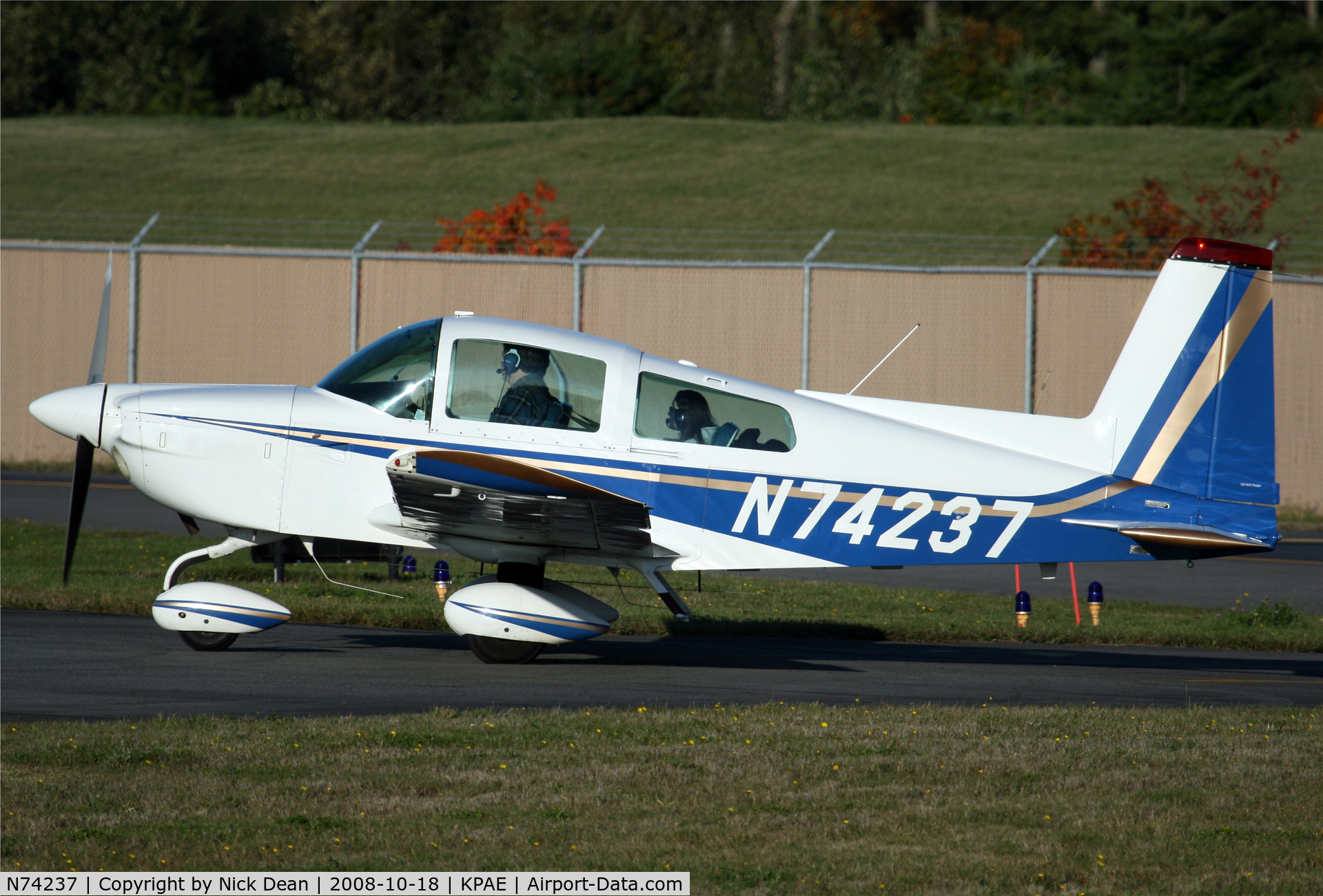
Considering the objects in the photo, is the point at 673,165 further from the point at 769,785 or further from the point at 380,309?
the point at 769,785

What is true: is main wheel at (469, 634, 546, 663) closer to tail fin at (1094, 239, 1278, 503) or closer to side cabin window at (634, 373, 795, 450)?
side cabin window at (634, 373, 795, 450)

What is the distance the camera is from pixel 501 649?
969 centimetres

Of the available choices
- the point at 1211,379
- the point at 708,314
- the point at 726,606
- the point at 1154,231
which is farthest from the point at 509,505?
the point at 1154,231

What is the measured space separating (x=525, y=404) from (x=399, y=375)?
950 mm

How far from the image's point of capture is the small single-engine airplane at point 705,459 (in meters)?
9.07

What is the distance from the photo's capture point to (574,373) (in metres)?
9.06

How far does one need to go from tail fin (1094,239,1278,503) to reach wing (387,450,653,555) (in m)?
3.63

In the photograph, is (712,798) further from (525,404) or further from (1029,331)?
(1029,331)

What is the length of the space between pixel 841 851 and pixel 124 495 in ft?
54.7

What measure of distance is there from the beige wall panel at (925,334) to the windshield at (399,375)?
1283cm

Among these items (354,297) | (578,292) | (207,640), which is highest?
(578,292)

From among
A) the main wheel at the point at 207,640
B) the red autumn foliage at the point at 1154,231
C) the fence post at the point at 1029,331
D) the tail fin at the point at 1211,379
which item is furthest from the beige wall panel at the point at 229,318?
the tail fin at the point at 1211,379

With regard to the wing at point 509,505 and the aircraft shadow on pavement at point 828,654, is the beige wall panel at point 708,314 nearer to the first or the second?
the aircraft shadow on pavement at point 828,654

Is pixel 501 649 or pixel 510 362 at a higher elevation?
pixel 510 362
